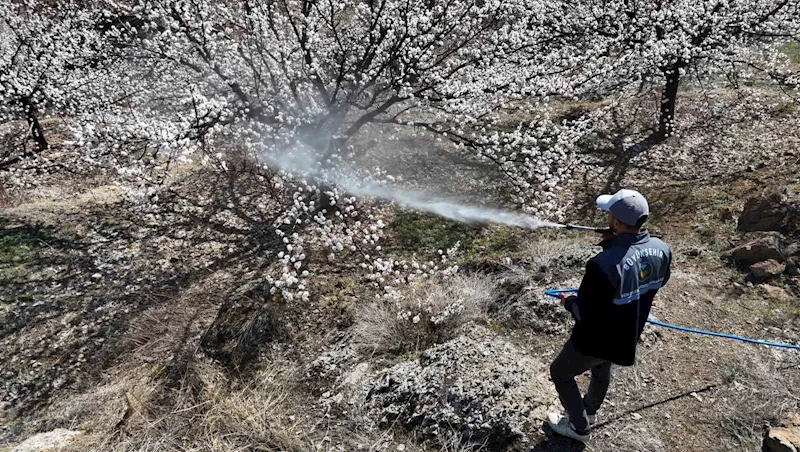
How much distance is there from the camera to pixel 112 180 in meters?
11.7

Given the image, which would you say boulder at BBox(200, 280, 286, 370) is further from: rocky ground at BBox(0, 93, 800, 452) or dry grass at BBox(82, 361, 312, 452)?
dry grass at BBox(82, 361, 312, 452)

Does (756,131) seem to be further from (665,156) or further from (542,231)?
(542,231)

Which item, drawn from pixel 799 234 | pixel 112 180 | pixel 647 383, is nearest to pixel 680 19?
pixel 799 234

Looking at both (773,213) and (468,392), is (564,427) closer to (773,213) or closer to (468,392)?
(468,392)

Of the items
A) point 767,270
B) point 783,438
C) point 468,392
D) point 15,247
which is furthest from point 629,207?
point 15,247

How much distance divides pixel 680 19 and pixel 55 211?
13.9 m

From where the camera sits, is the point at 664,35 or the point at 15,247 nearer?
the point at 15,247

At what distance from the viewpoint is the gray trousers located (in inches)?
141

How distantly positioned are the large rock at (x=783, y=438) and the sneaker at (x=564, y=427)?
143cm

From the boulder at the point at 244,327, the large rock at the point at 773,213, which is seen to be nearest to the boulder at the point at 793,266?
the large rock at the point at 773,213

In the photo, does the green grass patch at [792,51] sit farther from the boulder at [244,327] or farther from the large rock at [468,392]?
the boulder at [244,327]

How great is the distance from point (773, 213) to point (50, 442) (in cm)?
1040

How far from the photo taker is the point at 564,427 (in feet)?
13.6

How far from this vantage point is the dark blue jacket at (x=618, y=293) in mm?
3154
